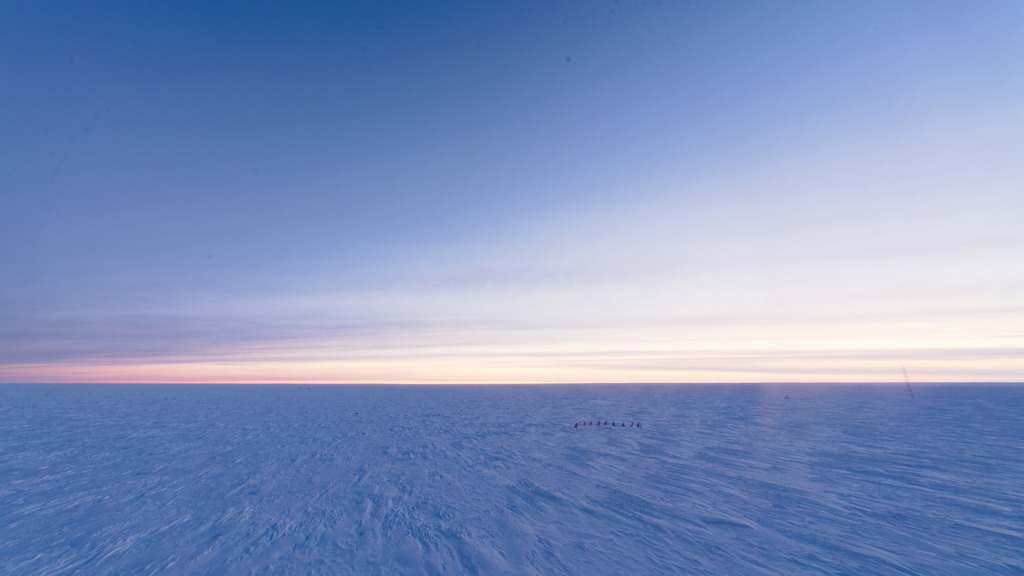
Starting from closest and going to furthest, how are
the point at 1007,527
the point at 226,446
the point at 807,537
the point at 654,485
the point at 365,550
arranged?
the point at 365,550
the point at 807,537
the point at 1007,527
the point at 654,485
the point at 226,446

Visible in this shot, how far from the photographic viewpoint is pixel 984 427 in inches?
2340

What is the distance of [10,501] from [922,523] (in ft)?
155

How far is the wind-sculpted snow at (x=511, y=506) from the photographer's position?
16.8m

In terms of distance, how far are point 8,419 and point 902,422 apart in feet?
446

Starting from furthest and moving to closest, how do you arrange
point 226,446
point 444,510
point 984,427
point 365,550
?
1. point 984,427
2. point 226,446
3. point 444,510
4. point 365,550

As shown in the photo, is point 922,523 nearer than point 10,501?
Yes

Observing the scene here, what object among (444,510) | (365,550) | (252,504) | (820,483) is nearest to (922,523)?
(820,483)

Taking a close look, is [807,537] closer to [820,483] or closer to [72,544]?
[820,483]

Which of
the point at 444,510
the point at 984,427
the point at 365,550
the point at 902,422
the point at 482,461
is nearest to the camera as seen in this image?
the point at 365,550

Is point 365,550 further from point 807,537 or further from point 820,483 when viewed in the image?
point 820,483

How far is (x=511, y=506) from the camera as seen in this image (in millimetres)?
23109

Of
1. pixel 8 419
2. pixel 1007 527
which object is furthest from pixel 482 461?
pixel 8 419

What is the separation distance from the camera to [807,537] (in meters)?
18.8

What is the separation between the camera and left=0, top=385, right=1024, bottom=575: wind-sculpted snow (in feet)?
55.2
